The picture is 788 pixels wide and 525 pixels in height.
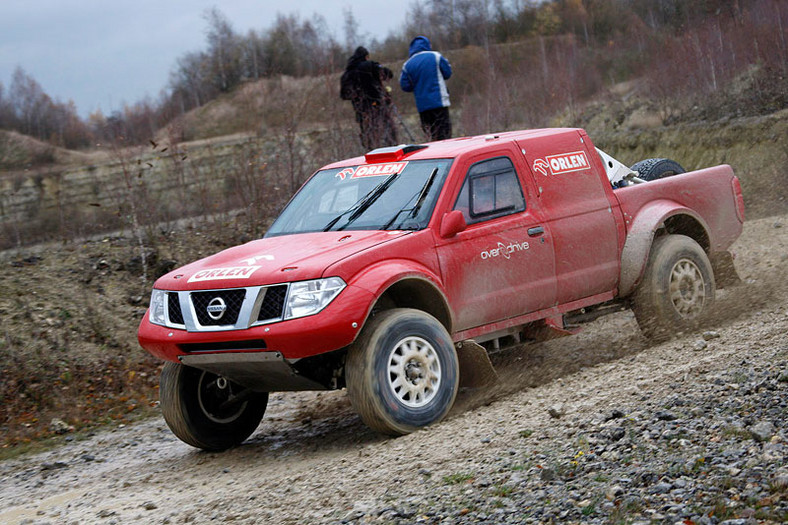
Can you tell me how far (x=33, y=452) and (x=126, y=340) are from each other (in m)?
2.79

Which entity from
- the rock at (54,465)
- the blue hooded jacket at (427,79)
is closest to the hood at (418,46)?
the blue hooded jacket at (427,79)

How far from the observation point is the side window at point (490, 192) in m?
6.95

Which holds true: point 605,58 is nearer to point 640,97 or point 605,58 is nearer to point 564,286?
point 640,97

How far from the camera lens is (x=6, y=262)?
482 inches

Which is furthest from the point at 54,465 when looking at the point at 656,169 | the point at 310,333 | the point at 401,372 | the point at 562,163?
the point at 656,169

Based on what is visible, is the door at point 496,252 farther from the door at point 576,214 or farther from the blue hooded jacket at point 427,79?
the blue hooded jacket at point 427,79

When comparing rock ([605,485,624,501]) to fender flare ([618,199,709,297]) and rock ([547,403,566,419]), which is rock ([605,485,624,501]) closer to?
rock ([547,403,566,419])

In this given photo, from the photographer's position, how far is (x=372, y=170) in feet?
24.2

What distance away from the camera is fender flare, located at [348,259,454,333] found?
19.6 ft

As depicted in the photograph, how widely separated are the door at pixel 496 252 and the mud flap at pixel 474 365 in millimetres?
159

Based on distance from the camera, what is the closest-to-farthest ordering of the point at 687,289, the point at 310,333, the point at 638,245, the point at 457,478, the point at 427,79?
the point at 457,478 → the point at 310,333 → the point at 638,245 → the point at 687,289 → the point at 427,79

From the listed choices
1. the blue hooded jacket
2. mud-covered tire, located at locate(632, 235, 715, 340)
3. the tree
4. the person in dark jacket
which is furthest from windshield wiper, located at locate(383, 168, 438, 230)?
the tree

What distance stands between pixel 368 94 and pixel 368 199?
280 inches

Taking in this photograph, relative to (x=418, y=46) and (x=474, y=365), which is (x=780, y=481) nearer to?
(x=474, y=365)
